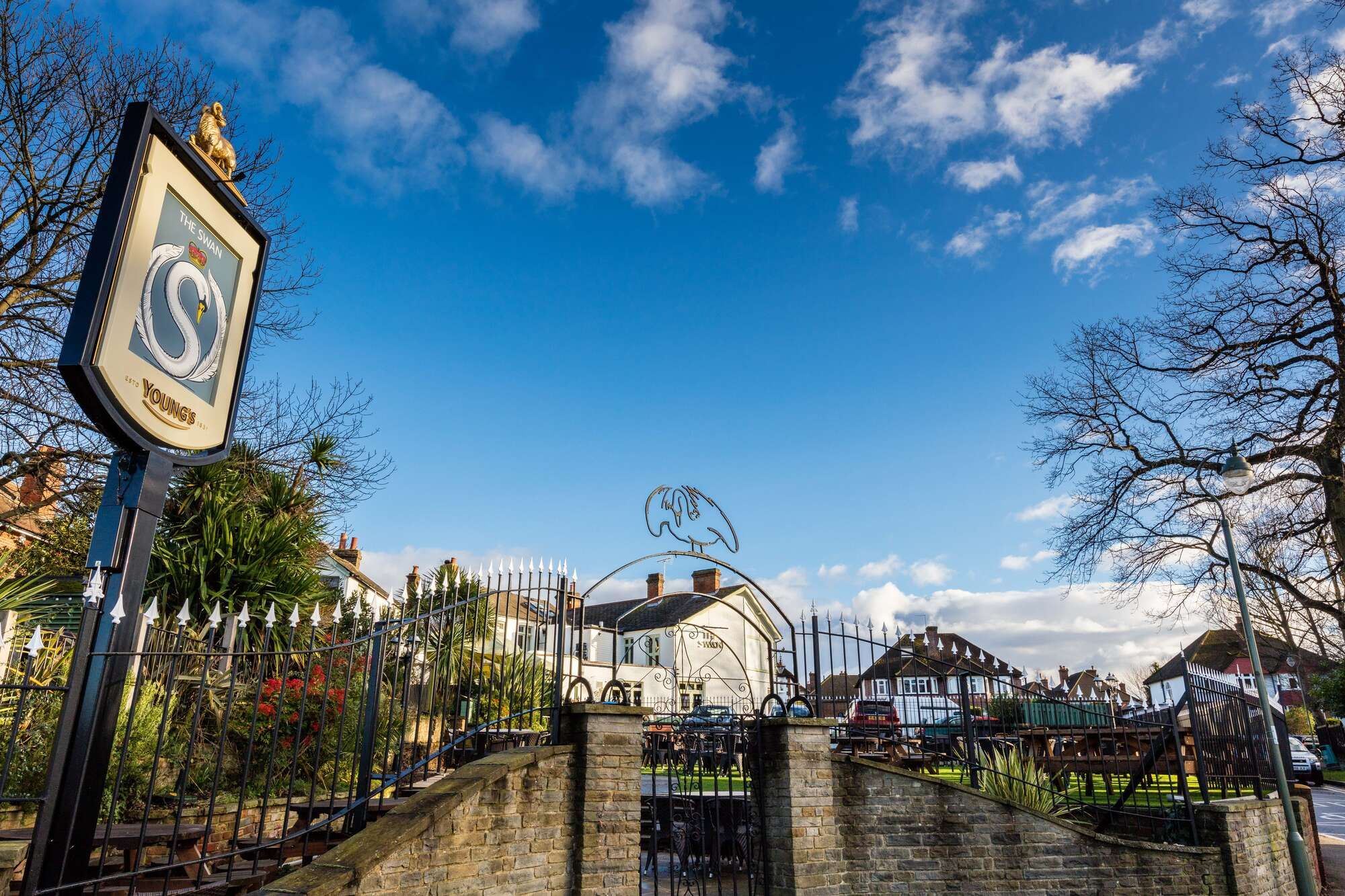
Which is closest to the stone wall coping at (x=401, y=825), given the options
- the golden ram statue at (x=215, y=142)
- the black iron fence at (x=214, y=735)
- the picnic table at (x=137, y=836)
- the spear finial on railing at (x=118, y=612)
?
the black iron fence at (x=214, y=735)

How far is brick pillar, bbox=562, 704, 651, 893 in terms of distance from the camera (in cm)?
648

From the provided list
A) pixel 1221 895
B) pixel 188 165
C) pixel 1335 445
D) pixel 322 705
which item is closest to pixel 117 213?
pixel 188 165

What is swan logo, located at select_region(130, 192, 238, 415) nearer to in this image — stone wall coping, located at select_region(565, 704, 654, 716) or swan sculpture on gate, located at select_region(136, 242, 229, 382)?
swan sculpture on gate, located at select_region(136, 242, 229, 382)

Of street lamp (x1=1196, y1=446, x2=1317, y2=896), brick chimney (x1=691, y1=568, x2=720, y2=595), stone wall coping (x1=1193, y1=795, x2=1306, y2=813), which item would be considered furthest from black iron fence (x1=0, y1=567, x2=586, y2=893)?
brick chimney (x1=691, y1=568, x2=720, y2=595)

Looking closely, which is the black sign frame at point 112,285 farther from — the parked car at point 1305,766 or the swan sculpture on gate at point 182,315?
the parked car at point 1305,766

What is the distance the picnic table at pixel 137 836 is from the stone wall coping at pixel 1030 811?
5412 millimetres

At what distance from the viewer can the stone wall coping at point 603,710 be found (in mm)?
6773

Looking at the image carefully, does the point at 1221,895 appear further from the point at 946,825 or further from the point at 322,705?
the point at 322,705

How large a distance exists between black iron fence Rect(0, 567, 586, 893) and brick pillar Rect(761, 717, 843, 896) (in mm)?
2050

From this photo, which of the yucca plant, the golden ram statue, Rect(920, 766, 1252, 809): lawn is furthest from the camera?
Rect(920, 766, 1252, 809): lawn

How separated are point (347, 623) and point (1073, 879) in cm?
1123

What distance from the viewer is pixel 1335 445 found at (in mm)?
13555

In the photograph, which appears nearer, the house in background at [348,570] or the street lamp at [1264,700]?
the street lamp at [1264,700]

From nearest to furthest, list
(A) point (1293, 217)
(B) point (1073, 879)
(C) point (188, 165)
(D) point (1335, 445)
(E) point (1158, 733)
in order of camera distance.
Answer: (C) point (188, 165) → (B) point (1073, 879) → (E) point (1158, 733) → (D) point (1335, 445) → (A) point (1293, 217)
